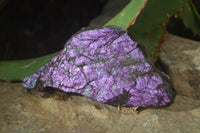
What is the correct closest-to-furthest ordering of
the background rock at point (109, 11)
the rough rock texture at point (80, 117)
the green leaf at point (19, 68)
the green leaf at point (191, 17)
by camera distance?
1. the rough rock texture at point (80, 117)
2. the green leaf at point (19, 68)
3. the green leaf at point (191, 17)
4. the background rock at point (109, 11)

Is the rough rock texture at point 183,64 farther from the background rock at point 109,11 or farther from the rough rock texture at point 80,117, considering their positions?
the background rock at point 109,11

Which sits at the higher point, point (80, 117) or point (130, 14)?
point (130, 14)

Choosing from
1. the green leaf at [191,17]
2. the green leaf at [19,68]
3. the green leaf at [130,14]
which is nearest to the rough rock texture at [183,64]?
the green leaf at [191,17]

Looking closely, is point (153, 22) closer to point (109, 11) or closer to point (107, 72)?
point (107, 72)

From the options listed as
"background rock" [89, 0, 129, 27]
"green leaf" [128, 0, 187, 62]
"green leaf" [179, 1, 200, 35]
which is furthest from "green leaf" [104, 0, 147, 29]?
"background rock" [89, 0, 129, 27]

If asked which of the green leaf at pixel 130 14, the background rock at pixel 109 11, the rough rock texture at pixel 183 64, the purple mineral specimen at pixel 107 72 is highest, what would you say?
the green leaf at pixel 130 14

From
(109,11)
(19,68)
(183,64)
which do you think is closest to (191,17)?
(183,64)

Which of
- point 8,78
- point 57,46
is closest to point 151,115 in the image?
point 8,78

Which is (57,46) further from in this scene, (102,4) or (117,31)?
(117,31)
